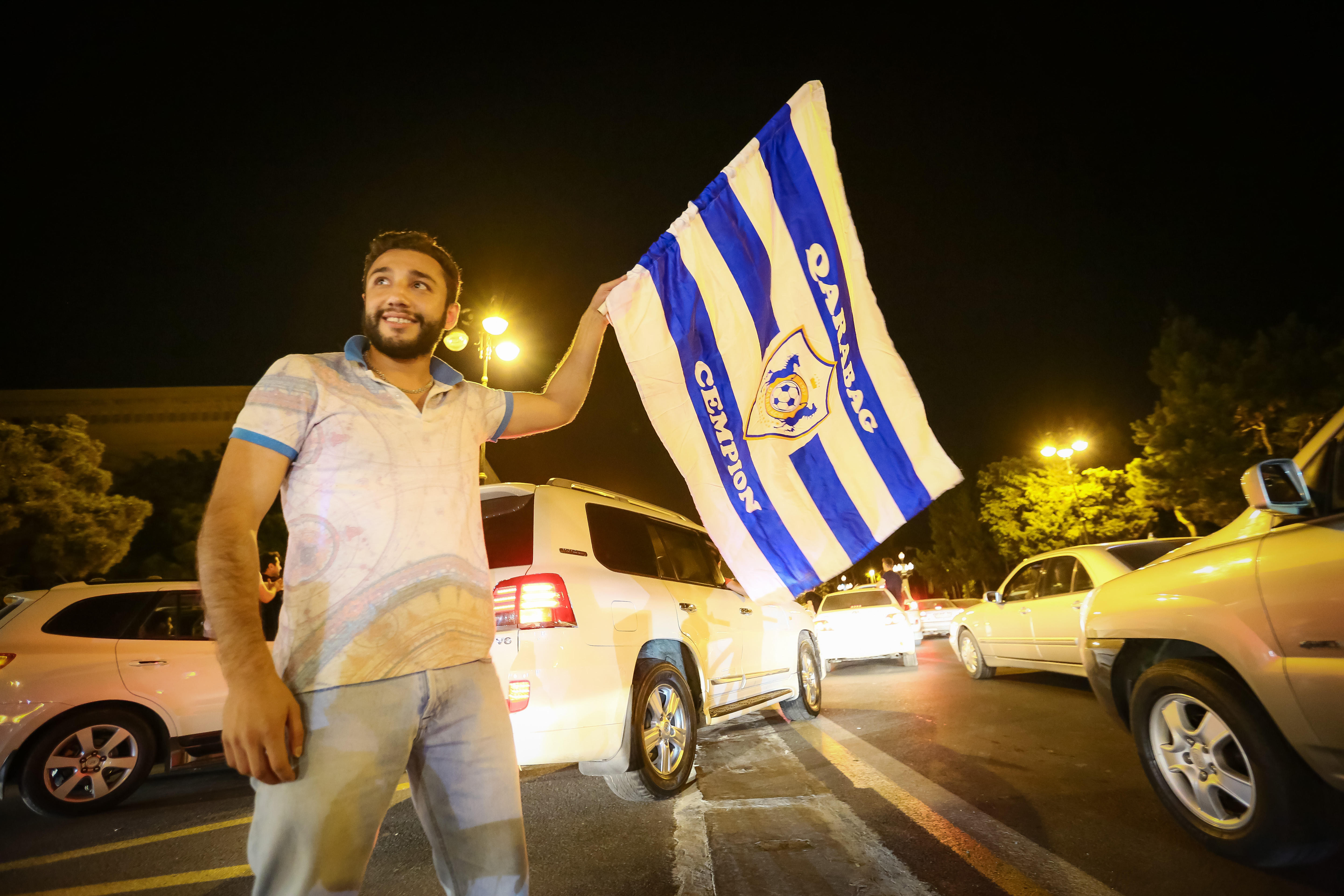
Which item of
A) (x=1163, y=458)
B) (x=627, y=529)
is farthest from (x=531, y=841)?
(x=1163, y=458)

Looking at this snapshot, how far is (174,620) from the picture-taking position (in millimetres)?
6078

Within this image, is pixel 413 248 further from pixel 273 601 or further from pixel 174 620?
pixel 273 601

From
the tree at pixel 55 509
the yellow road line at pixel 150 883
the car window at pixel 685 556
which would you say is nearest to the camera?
the yellow road line at pixel 150 883

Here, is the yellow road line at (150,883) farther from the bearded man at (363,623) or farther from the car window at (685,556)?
the car window at (685,556)

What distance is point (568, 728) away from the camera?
11.9ft

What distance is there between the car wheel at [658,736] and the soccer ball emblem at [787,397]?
218 centimetres

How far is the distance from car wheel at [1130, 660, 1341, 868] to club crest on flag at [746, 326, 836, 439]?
85.0 inches

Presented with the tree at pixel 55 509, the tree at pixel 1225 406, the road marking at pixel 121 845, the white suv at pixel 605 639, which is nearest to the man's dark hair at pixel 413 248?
the white suv at pixel 605 639

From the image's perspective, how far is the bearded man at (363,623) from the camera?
1.35 metres

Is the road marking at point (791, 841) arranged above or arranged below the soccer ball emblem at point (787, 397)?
below

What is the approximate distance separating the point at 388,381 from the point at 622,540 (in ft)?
9.88

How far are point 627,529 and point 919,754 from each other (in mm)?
2603

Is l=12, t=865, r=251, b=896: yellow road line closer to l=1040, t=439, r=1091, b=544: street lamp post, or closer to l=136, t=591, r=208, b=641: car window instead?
l=136, t=591, r=208, b=641: car window

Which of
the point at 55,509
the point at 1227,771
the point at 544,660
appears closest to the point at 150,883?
the point at 544,660
